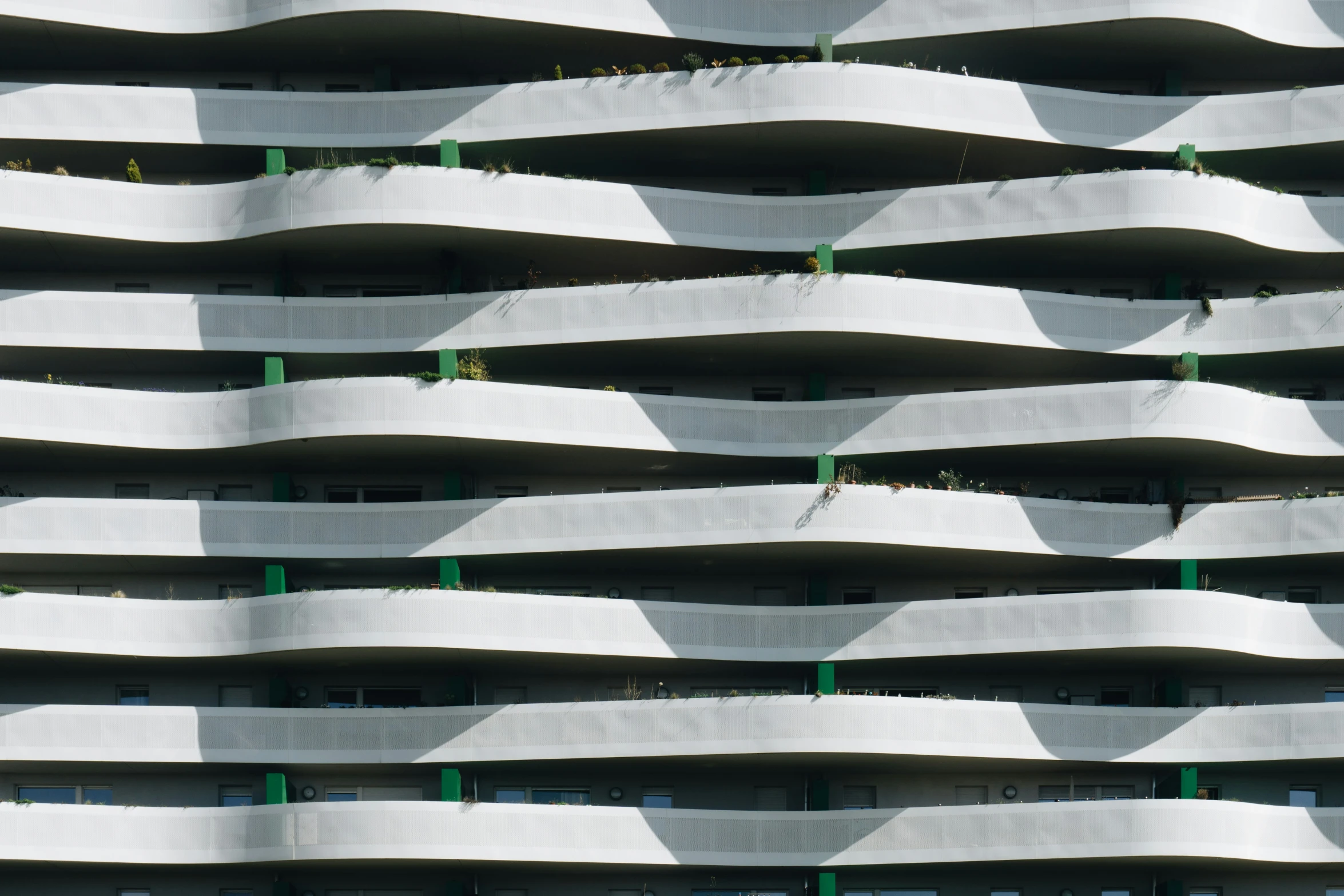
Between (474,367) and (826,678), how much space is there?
1094cm

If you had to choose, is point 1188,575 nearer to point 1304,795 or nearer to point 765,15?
point 1304,795

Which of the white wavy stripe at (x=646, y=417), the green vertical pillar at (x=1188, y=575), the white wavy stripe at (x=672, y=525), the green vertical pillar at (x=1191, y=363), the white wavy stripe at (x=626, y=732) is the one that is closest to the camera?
the white wavy stripe at (x=626, y=732)

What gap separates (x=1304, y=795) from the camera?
132 feet

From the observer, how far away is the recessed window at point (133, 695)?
1603 inches

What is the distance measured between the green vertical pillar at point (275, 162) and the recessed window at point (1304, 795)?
92.5ft

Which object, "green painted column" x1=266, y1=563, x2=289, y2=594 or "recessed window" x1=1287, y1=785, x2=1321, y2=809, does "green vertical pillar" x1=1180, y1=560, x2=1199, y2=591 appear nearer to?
"recessed window" x1=1287, y1=785, x2=1321, y2=809

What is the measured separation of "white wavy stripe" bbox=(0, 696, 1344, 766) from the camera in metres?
38.1

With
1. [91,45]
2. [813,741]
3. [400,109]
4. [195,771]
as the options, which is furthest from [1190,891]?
[91,45]

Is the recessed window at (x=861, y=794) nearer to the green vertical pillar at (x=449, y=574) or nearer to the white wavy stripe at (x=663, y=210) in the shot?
the green vertical pillar at (x=449, y=574)

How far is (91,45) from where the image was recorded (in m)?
42.9

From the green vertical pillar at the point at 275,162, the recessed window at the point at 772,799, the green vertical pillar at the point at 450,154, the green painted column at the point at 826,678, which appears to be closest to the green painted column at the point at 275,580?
the green vertical pillar at the point at 275,162

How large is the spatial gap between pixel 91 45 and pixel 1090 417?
26.2m

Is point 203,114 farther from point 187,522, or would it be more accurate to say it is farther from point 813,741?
point 813,741

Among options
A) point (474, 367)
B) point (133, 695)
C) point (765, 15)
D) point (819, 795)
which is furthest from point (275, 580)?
point (765, 15)
